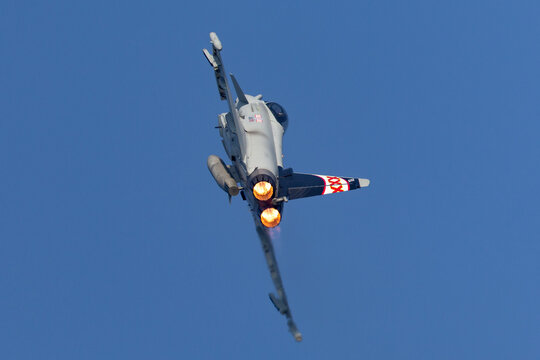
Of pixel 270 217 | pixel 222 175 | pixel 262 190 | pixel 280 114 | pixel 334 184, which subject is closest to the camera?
pixel 262 190

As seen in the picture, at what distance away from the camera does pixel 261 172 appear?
48406 mm

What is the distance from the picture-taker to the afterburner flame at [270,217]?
48906mm

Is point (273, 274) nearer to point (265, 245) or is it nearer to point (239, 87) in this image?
point (265, 245)

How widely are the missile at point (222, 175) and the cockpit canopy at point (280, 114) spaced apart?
3835 millimetres

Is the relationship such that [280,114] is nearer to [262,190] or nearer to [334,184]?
[334,184]

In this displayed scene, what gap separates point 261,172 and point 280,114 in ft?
21.9

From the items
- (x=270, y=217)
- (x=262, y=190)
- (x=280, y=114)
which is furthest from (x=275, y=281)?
(x=280, y=114)

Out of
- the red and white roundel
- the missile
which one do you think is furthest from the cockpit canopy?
the red and white roundel

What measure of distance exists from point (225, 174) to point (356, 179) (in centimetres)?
609

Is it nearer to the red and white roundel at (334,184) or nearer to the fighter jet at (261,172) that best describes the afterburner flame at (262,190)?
the fighter jet at (261,172)

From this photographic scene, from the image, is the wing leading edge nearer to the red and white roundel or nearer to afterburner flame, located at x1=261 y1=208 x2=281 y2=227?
afterburner flame, located at x1=261 y1=208 x2=281 y2=227

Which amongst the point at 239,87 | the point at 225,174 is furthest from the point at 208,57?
the point at 225,174

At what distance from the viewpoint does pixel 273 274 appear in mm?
51344

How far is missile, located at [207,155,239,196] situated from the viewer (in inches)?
1959
